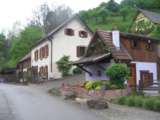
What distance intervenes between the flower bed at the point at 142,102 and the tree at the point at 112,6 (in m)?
82.6

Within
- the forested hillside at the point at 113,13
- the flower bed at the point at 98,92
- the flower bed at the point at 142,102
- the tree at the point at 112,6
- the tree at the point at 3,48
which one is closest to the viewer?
the flower bed at the point at 142,102

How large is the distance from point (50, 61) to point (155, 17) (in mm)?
17273

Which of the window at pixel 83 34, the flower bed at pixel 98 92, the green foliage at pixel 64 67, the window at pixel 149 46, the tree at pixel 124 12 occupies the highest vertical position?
the tree at pixel 124 12

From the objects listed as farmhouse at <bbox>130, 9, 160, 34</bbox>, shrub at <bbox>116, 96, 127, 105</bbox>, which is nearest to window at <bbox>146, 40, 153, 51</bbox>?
shrub at <bbox>116, 96, 127, 105</bbox>

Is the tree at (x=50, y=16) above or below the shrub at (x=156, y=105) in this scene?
above

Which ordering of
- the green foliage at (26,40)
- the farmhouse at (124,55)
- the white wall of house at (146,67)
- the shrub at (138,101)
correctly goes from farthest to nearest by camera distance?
the green foliage at (26,40), the white wall of house at (146,67), the farmhouse at (124,55), the shrub at (138,101)

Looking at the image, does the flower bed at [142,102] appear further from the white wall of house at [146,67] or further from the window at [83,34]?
the window at [83,34]

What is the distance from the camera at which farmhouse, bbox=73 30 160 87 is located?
91.6ft

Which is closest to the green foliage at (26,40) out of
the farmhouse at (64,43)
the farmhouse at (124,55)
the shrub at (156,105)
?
the farmhouse at (64,43)

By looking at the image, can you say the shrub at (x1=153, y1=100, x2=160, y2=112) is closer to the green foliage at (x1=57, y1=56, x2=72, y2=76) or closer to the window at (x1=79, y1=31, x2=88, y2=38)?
the green foliage at (x1=57, y1=56, x2=72, y2=76)

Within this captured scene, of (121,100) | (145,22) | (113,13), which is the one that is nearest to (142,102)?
(121,100)

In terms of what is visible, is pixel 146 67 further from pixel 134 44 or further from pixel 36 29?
pixel 36 29

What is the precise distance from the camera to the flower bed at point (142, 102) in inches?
733

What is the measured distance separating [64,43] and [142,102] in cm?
2654
